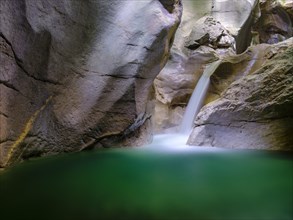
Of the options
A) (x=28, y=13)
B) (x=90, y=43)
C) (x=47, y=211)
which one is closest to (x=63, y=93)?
(x=90, y=43)

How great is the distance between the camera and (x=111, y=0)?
514 cm

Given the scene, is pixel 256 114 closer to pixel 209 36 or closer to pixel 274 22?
pixel 209 36

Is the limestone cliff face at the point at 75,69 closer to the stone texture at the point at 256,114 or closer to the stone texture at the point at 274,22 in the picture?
the stone texture at the point at 256,114

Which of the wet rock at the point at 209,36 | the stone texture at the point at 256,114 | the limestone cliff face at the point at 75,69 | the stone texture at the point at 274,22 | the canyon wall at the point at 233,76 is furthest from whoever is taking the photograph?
the stone texture at the point at 274,22

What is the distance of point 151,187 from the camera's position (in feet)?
9.56

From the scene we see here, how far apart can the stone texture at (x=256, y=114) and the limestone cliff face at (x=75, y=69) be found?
1526mm

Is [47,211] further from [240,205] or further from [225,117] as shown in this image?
[225,117]

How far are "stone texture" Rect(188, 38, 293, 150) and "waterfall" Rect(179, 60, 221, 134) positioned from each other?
7.24 ft

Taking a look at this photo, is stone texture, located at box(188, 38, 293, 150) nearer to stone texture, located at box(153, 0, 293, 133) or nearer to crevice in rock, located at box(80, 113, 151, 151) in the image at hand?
crevice in rock, located at box(80, 113, 151, 151)

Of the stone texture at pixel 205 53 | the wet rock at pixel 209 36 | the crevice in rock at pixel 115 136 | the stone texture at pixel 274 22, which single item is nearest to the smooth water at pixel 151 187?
the crevice in rock at pixel 115 136

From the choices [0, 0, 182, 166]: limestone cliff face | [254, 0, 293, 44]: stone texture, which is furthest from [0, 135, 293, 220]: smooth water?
[254, 0, 293, 44]: stone texture

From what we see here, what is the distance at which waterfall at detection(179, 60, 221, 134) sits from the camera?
8316 millimetres

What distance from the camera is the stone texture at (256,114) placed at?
5306 mm

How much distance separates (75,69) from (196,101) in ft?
15.0
